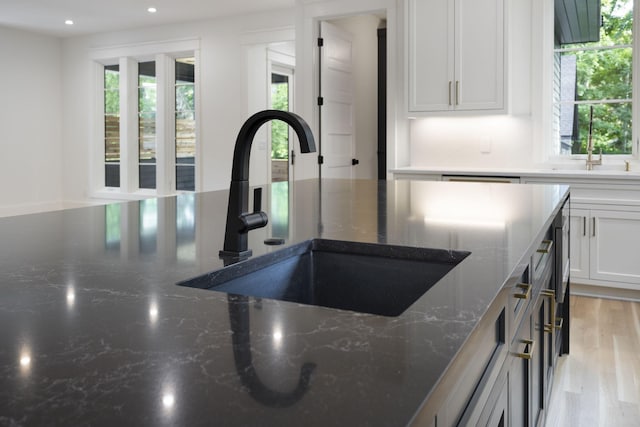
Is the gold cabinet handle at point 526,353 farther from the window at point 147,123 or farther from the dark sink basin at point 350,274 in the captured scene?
the window at point 147,123

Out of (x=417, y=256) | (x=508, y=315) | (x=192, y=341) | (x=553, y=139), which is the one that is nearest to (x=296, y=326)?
(x=192, y=341)

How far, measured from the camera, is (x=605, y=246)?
4086 mm

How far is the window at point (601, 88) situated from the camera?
14.8 feet

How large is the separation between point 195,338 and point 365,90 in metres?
5.94

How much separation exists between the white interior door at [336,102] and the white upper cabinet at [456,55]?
3.12ft

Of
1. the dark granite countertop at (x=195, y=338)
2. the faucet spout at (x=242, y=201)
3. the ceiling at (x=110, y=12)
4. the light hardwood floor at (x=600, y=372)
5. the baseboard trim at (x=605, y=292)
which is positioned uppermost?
the ceiling at (x=110, y=12)

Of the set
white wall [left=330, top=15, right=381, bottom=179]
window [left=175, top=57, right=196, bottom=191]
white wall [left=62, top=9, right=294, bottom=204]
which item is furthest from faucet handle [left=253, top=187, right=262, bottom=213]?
window [left=175, top=57, right=196, bottom=191]

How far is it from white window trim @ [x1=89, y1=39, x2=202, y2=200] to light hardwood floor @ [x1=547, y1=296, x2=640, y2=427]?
4784 millimetres

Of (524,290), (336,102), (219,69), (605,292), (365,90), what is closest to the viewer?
(524,290)

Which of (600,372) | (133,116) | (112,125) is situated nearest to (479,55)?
(600,372)

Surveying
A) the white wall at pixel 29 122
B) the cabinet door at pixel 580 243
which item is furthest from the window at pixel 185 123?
the cabinet door at pixel 580 243

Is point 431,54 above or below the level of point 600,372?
above

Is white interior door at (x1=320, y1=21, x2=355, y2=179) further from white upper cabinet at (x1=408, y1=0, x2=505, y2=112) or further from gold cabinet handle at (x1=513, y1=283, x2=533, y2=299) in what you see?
gold cabinet handle at (x1=513, y1=283, x2=533, y2=299)

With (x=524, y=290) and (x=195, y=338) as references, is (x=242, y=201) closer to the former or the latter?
(x=195, y=338)
